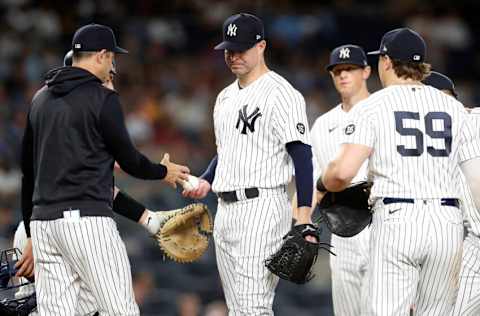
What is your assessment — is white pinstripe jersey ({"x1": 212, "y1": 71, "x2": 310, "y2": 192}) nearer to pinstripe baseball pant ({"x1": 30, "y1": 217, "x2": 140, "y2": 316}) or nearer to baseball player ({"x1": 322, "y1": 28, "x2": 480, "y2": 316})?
baseball player ({"x1": 322, "y1": 28, "x2": 480, "y2": 316})

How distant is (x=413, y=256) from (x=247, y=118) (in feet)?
4.02

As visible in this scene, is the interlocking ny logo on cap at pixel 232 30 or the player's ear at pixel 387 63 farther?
the interlocking ny logo on cap at pixel 232 30

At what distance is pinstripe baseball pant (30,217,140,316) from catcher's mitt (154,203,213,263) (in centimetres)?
67

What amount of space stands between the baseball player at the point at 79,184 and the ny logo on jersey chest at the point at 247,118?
0.65m

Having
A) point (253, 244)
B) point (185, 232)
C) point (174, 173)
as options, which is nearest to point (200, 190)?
point (185, 232)

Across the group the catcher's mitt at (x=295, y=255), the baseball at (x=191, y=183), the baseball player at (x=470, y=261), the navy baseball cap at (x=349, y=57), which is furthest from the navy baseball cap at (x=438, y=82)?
the baseball at (x=191, y=183)

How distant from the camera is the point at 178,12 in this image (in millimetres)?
14531

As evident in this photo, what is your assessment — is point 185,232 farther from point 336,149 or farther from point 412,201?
point 412,201

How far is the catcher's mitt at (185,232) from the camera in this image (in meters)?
6.05

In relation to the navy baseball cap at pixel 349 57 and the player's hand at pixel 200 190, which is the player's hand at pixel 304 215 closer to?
the player's hand at pixel 200 190

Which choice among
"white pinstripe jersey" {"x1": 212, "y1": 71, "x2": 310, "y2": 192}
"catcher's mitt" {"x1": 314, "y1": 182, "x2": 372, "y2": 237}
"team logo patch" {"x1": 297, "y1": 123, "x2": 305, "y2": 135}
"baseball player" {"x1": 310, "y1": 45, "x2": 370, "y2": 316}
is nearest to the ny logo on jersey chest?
"white pinstripe jersey" {"x1": 212, "y1": 71, "x2": 310, "y2": 192}

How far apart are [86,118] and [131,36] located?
852cm

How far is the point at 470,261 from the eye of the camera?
5.70m

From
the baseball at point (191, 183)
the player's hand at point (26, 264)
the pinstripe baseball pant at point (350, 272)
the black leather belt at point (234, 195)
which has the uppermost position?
the baseball at point (191, 183)
